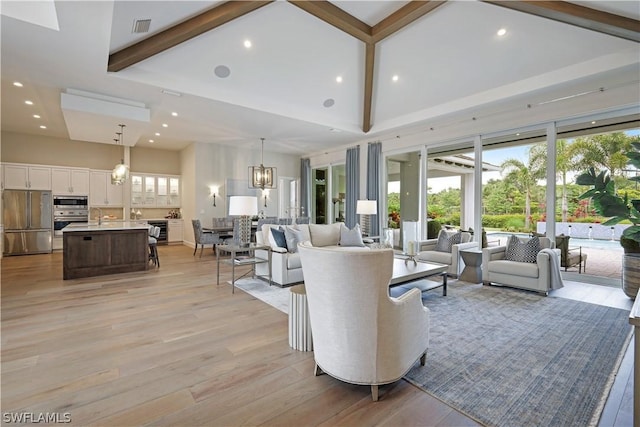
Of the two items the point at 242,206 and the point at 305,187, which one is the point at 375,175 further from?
the point at 242,206

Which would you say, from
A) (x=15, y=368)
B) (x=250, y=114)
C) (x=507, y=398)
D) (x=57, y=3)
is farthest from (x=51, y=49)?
(x=507, y=398)

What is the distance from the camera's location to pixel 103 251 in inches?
216

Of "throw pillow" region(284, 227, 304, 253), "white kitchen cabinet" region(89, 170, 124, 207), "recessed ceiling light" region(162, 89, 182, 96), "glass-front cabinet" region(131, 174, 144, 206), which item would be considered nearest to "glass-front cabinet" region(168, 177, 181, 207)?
"glass-front cabinet" region(131, 174, 144, 206)

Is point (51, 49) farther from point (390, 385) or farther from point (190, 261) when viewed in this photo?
point (390, 385)

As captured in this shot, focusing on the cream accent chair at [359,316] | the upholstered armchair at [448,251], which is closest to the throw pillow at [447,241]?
the upholstered armchair at [448,251]

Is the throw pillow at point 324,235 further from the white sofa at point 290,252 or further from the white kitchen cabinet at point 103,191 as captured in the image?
the white kitchen cabinet at point 103,191

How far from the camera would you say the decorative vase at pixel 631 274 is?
4.00 meters

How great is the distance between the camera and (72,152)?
28.8 feet

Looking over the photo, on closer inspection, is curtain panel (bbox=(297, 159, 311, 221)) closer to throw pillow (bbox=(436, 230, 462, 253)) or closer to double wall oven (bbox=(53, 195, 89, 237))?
throw pillow (bbox=(436, 230, 462, 253))

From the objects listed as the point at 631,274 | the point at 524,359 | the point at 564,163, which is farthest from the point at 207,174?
the point at 631,274

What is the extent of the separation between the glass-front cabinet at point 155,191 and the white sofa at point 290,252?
6410 millimetres

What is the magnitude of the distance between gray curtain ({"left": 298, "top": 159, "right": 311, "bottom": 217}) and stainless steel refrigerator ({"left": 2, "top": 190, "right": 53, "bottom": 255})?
7434mm

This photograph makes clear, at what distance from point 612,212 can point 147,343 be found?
12.7 feet

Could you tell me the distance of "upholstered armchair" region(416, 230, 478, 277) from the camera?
17.2 ft
